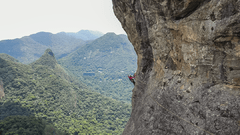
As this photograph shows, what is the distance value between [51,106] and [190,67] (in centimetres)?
6254

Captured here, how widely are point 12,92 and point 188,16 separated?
2617 inches

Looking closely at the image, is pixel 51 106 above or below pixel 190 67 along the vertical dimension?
below

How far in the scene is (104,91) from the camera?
14862 centimetres

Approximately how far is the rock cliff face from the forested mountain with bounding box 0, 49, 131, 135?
31.5m

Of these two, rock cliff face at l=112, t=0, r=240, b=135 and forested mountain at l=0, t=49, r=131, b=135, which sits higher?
rock cliff face at l=112, t=0, r=240, b=135

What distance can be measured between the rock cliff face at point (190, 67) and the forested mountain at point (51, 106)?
31.5 m

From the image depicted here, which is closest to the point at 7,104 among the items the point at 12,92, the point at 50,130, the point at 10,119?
the point at 12,92

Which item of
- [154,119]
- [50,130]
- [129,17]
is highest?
[129,17]

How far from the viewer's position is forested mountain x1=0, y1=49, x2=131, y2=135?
4800 centimetres

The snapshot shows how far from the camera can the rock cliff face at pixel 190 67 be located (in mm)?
4883

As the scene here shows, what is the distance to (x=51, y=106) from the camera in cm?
5884

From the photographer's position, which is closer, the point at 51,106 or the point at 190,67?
the point at 190,67

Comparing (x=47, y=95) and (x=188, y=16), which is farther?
(x=47, y=95)

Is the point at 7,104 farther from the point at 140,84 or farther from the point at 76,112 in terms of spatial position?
the point at 140,84
